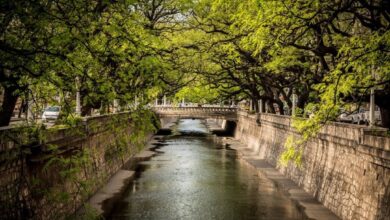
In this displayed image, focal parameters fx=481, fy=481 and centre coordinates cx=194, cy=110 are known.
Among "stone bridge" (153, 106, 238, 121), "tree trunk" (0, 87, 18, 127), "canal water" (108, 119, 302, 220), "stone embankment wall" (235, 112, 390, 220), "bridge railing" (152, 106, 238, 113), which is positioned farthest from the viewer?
"bridge railing" (152, 106, 238, 113)

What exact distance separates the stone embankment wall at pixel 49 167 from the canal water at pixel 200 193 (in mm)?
2791

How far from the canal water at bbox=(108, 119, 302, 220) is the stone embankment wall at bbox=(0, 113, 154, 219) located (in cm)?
279

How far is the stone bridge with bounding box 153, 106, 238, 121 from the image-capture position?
64.9 m

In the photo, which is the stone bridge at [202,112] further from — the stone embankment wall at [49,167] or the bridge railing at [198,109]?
the stone embankment wall at [49,167]

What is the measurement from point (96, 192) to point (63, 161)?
1680cm

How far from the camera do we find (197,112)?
215 feet

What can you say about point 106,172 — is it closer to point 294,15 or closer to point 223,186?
point 223,186

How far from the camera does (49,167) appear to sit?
58.0ft

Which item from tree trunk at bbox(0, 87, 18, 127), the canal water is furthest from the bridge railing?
tree trunk at bbox(0, 87, 18, 127)

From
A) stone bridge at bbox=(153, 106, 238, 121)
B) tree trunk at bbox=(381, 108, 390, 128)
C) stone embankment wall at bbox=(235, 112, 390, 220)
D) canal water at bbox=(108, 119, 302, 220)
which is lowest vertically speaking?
canal water at bbox=(108, 119, 302, 220)

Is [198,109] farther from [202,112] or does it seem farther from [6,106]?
[6,106]

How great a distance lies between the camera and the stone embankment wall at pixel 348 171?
1614 centimetres

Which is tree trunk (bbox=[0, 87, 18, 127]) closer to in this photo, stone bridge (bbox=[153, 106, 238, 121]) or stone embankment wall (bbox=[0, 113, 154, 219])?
stone embankment wall (bbox=[0, 113, 154, 219])

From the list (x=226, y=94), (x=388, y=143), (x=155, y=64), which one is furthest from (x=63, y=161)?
(x=226, y=94)
